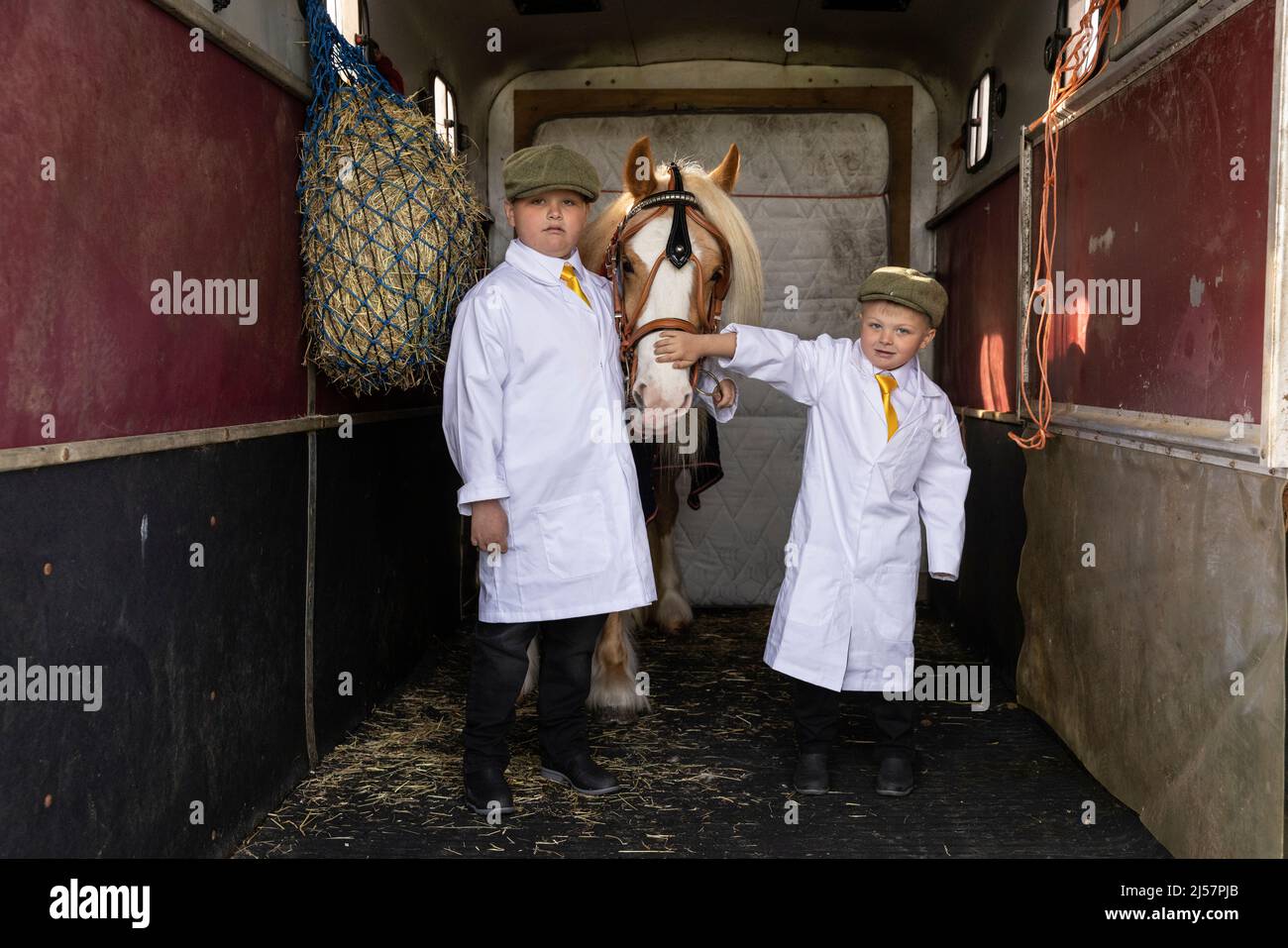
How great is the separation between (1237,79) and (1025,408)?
5.10 feet

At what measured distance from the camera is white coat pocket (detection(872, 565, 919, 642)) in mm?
2717

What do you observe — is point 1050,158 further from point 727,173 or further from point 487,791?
point 487,791

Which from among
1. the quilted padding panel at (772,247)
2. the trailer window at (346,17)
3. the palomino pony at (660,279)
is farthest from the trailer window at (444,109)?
the palomino pony at (660,279)

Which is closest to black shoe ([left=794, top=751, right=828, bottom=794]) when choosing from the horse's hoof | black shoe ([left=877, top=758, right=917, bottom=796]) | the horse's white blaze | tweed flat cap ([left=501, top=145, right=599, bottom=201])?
black shoe ([left=877, top=758, right=917, bottom=796])

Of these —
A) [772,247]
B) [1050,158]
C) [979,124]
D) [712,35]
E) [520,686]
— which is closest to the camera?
[520,686]

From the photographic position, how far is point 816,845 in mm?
2457

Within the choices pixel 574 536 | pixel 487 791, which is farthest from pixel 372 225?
pixel 487 791

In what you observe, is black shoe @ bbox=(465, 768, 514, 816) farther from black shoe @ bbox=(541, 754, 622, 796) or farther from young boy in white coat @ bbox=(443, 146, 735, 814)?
black shoe @ bbox=(541, 754, 622, 796)

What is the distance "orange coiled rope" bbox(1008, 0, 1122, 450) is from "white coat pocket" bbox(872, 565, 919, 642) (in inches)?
31.1

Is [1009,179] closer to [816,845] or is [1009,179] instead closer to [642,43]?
[642,43]

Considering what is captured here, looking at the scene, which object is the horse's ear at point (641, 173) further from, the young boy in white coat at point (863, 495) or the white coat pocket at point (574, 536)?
the white coat pocket at point (574, 536)

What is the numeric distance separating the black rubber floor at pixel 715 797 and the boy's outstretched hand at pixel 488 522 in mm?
732

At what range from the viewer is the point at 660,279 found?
2.90 metres

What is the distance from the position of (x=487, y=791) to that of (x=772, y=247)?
3.52 m
